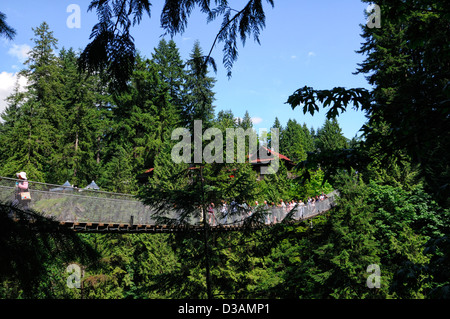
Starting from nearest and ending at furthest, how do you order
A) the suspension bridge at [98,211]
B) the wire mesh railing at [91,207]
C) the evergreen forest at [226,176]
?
1. the evergreen forest at [226,176]
2. the wire mesh railing at [91,207]
3. the suspension bridge at [98,211]

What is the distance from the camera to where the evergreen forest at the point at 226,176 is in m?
2.03

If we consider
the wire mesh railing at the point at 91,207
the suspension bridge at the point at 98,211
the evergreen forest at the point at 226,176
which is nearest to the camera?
the evergreen forest at the point at 226,176

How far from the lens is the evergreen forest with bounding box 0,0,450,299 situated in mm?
2033

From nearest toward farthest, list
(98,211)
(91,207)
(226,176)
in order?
(91,207), (98,211), (226,176)

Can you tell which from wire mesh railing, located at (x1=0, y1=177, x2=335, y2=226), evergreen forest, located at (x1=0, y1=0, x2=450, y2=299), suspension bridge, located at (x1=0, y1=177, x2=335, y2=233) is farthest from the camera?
suspension bridge, located at (x1=0, y1=177, x2=335, y2=233)

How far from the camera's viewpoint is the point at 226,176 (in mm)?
20453

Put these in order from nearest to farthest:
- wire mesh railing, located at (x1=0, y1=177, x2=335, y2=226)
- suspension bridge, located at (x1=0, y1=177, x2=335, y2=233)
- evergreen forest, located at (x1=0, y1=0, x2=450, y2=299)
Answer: evergreen forest, located at (x1=0, y1=0, x2=450, y2=299)
wire mesh railing, located at (x1=0, y1=177, x2=335, y2=226)
suspension bridge, located at (x1=0, y1=177, x2=335, y2=233)

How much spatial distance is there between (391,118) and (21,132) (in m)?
25.8

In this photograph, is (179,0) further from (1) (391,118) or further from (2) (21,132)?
(2) (21,132)

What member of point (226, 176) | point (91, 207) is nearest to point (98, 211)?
point (91, 207)

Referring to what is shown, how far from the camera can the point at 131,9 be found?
2035 mm

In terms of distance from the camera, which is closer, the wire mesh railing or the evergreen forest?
the evergreen forest

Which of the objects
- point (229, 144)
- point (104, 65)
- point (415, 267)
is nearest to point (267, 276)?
point (229, 144)

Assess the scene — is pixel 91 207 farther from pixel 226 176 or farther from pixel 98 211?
pixel 226 176
